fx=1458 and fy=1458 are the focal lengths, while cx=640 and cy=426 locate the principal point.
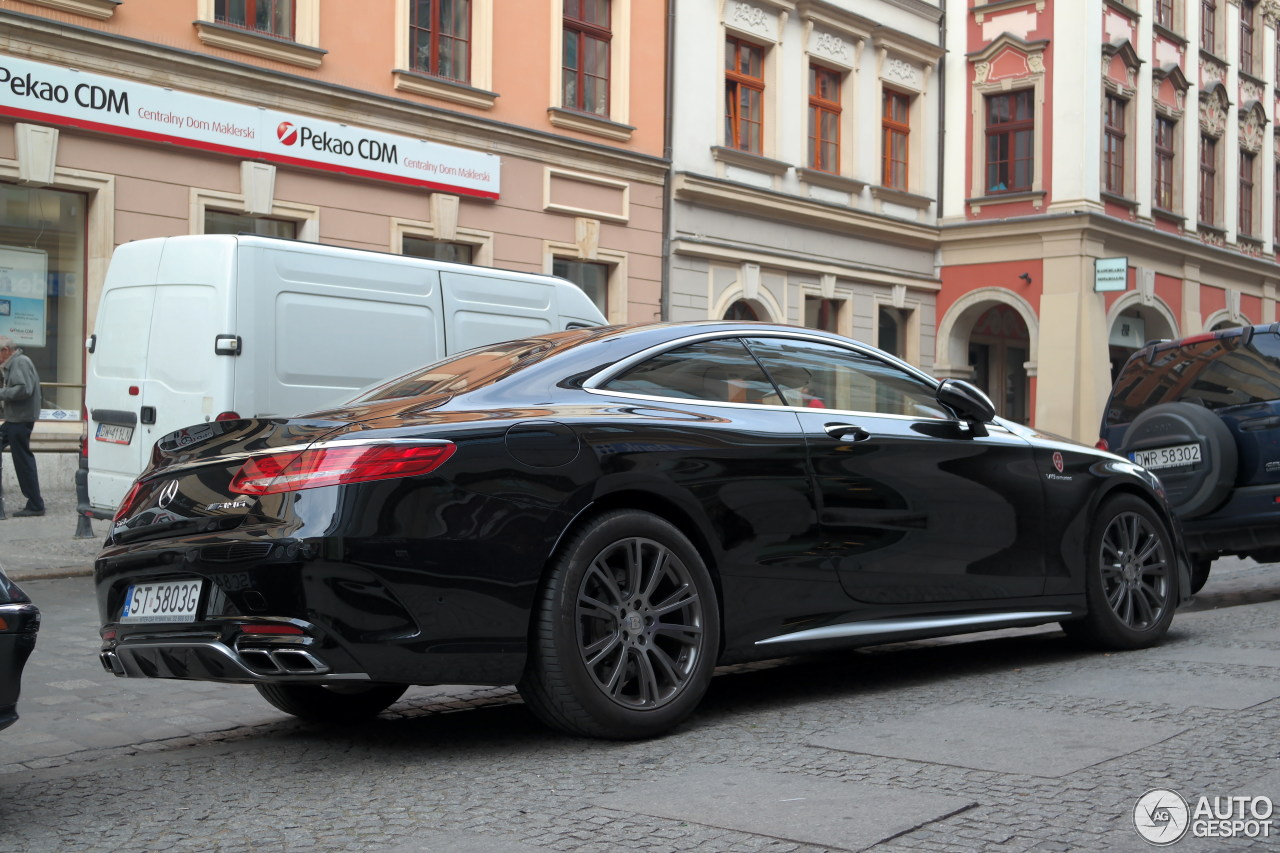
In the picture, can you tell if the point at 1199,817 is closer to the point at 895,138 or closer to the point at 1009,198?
the point at 895,138

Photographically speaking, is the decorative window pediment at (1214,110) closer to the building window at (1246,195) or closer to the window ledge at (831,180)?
the building window at (1246,195)

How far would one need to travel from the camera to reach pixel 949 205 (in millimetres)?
27266

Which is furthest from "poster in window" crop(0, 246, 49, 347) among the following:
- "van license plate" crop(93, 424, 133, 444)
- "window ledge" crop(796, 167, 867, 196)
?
"window ledge" crop(796, 167, 867, 196)

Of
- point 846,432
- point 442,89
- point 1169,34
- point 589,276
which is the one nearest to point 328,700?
point 846,432

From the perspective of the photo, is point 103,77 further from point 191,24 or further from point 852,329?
point 852,329

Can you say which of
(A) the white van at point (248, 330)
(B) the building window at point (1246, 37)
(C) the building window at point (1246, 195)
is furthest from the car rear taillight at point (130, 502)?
(B) the building window at point (1246, 37)

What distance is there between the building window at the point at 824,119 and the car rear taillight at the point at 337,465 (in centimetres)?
2002

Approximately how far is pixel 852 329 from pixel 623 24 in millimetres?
7171

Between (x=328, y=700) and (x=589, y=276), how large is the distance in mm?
14969

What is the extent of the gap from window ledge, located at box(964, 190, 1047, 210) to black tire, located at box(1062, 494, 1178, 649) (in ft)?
68.5

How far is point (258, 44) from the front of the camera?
51.1ft

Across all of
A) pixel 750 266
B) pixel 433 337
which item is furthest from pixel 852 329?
pixel 433 337

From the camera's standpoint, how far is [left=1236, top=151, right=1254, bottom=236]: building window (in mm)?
33812

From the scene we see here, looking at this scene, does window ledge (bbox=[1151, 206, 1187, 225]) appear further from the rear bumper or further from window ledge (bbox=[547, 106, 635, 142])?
the rear bumper
